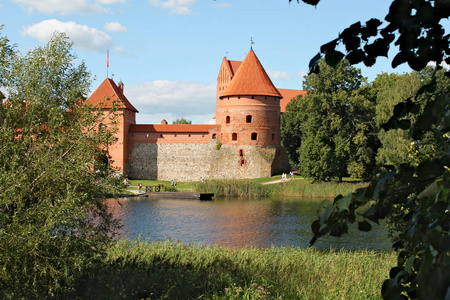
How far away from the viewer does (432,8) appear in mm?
1442

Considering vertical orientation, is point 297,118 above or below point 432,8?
above

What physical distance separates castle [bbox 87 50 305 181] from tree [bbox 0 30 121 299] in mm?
23959

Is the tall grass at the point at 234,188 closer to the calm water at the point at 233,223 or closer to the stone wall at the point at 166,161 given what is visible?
the calm water at the point at 233,223

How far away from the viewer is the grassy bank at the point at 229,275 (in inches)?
232

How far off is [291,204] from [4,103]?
1713 cm

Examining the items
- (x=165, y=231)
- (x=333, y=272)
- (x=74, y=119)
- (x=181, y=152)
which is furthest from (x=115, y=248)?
(x=181, y=152)

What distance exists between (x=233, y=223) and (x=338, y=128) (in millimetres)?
12610

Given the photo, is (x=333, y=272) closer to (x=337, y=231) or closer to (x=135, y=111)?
(x=337, y=231)

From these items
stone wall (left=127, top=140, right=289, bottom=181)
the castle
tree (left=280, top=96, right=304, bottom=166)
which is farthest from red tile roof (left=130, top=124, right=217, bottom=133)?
tree (left=280, top=96, right=304, bottom=166)

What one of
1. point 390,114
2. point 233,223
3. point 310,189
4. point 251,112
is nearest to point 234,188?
point 310,189

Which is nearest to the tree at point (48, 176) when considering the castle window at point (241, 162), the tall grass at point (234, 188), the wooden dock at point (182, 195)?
the wooden dock at point (182, 195)

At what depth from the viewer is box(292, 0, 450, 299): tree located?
109 cm

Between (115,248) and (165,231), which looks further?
(165,231)

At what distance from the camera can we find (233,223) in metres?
16.9
